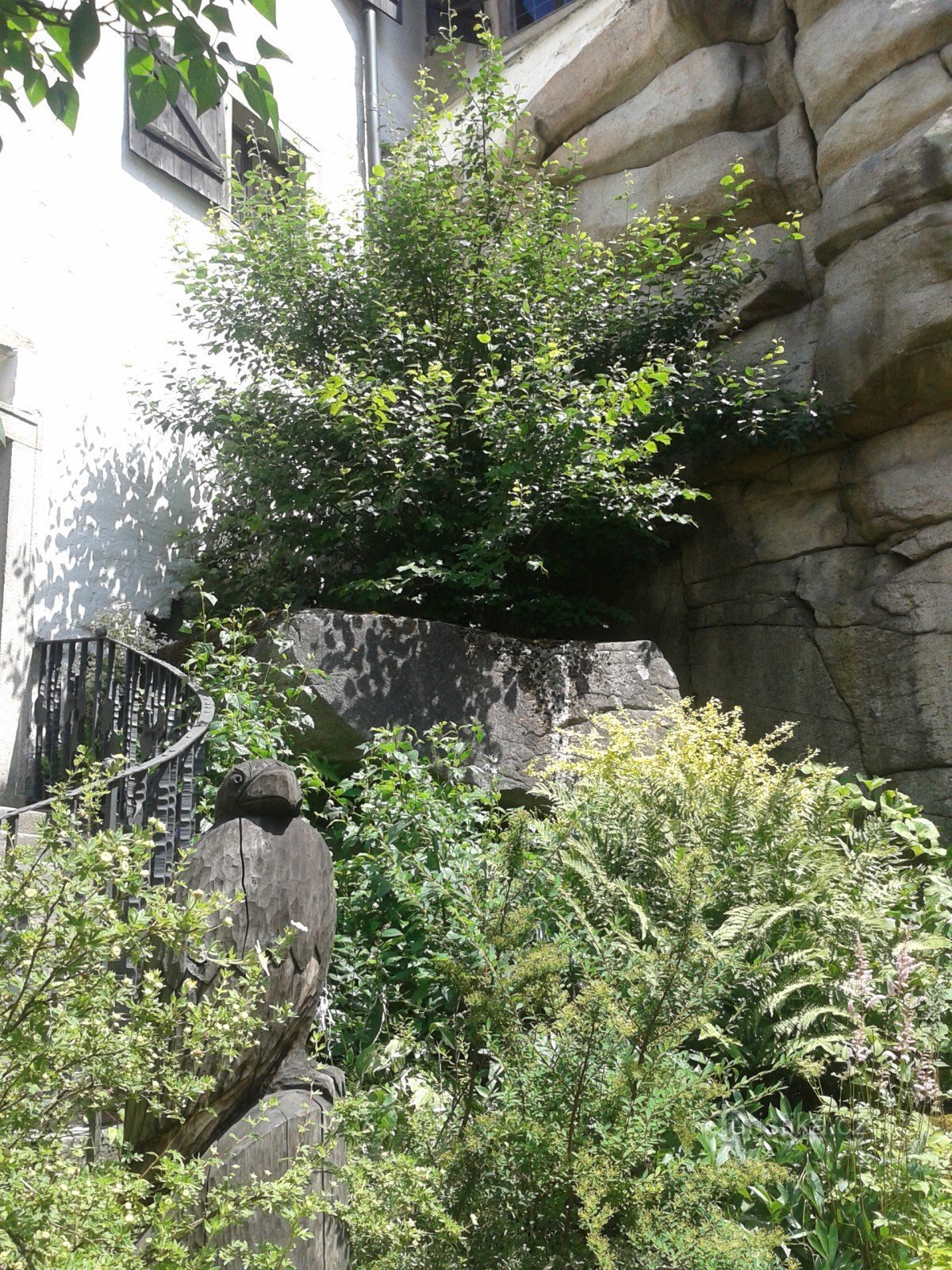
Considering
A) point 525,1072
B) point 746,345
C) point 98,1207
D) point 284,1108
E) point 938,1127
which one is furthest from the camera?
point 746,345

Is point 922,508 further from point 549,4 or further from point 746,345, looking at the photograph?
point 549,4

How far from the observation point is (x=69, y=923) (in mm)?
2543

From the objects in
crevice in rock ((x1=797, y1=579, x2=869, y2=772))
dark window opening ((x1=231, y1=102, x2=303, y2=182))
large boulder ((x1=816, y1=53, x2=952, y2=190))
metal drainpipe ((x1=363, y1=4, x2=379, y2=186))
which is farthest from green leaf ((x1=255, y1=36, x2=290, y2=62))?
metal drainpipe ((x1=363, y1=4, x2=379, y2=186))

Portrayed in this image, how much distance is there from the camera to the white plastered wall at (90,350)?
24.4 feet

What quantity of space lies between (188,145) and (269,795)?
7427 millimetres

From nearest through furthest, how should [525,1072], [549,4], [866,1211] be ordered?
[525,1072]
[866,1211]
[549,4]

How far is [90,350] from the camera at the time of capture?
26.2 ft

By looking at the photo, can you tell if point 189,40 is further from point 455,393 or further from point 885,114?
point 885,114

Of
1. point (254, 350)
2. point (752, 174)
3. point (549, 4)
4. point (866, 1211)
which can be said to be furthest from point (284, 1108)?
point (549, 4)

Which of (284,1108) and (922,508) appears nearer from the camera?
(284,1108)

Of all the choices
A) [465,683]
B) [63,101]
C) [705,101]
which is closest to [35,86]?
[63,101]

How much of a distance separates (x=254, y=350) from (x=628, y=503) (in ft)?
9.79

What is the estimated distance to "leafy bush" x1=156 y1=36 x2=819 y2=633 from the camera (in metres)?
7.22

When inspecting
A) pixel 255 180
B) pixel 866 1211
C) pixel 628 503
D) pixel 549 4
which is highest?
pixel 549 4
